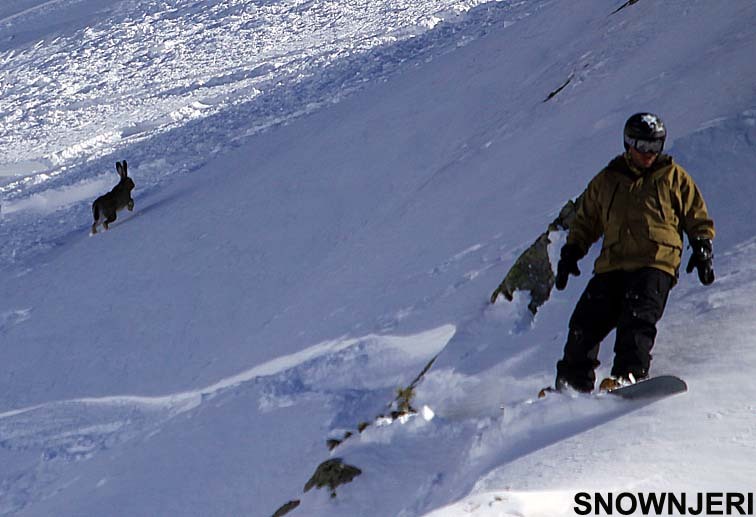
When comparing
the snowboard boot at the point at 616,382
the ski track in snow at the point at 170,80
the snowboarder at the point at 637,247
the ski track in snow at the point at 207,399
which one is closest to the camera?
the snowboard boot at the point at 616,382

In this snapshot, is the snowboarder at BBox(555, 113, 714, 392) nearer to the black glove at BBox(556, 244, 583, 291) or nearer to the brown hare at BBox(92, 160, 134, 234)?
the black glove at BBox(556, 244, 583, 291)

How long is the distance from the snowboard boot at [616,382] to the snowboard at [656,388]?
0.10 m

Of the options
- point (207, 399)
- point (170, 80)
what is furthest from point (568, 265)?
point (170, 80)

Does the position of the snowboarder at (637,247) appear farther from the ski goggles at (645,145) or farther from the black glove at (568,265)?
the black glove at (568,265)

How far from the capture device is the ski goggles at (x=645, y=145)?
4.12 meters

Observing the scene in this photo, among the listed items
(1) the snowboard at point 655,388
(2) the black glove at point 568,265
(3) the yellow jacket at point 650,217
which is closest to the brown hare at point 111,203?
(2) the black glove at point 568,265

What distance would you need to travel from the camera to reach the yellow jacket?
13.6 feet

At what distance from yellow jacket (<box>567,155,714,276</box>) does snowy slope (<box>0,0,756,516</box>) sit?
476mm

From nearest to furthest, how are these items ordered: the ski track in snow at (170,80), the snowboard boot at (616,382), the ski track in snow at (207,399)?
the snowboard boot at (616,382) < the ski track in snow at (207,399) < the ski track in snow at (170,80)

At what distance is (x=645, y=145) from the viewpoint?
4129 millimetres

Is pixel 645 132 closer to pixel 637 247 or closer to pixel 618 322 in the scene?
pixel 637 247

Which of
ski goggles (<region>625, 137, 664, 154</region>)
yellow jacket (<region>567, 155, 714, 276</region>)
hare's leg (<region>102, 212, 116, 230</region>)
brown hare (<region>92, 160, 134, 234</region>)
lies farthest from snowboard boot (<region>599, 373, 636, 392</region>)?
hare's leg (<region>102, 212, 116, 230</region>)

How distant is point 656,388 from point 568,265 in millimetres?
880

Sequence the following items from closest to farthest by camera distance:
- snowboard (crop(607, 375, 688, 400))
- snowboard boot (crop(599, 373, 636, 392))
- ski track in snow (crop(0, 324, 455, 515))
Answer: snowboard (crop(607, 375, 688, 400)) < snowboard boot (crop(599, 373, 636, 392)) < ski track in snow (crop(0, 324, 455, 515))
